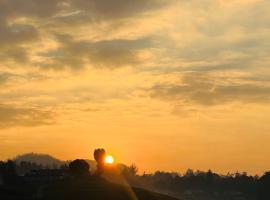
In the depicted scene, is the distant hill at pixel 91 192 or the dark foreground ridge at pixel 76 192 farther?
the distant hill at pixel 91 192

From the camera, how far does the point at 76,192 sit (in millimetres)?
159750

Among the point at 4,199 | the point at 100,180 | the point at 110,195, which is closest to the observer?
the point at 4,199

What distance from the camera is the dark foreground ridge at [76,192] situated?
152875 mm

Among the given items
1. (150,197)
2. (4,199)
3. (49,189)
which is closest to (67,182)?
(49,189)

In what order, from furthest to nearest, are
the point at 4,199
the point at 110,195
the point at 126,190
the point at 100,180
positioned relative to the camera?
1. the point at 100,180
2. the point at 126,190
3. the point at 110,195
4. the point at 4,199

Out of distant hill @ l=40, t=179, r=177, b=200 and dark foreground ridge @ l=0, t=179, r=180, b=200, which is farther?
distant hill @ l=40, t=179, r=177, b=200

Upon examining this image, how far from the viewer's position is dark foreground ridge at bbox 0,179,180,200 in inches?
6019

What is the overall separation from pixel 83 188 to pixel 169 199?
81.1 ft

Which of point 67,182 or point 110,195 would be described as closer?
point 110,195

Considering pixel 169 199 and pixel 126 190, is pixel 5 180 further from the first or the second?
pixel 169 199

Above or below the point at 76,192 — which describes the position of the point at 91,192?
below

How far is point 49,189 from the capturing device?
555 feet

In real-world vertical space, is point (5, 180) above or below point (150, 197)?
above

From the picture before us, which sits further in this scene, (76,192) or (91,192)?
(91,192)
